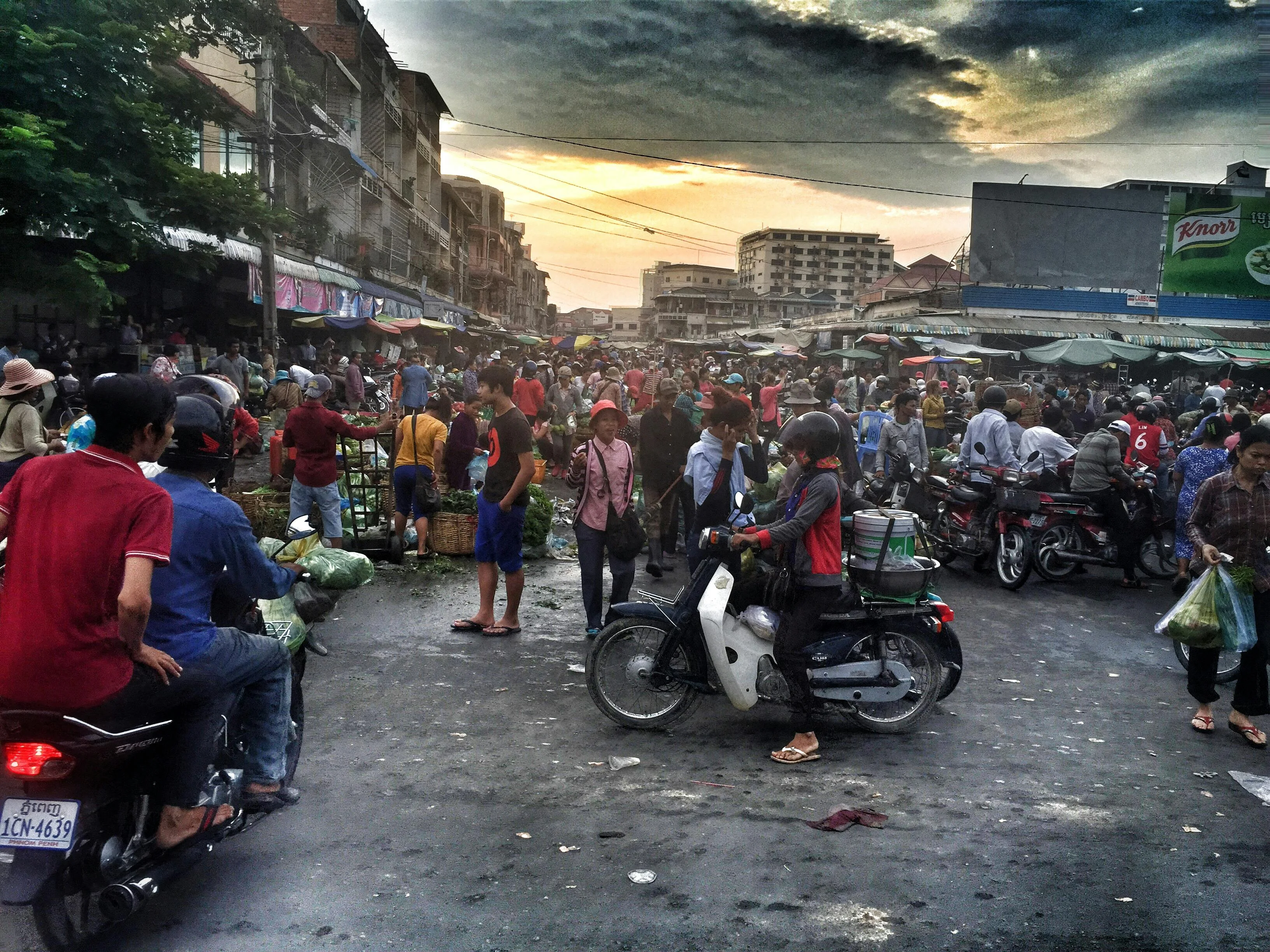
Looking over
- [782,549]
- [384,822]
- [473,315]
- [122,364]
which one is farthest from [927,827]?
[473,315]

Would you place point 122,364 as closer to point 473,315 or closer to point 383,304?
point 383,304

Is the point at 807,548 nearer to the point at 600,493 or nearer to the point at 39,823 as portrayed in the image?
the point at 600,493

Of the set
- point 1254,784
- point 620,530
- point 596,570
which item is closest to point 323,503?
point 596,570

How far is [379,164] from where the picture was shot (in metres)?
41.3

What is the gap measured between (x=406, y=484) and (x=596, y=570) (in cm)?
285

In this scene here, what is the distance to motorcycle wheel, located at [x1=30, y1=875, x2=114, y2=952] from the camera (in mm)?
2826

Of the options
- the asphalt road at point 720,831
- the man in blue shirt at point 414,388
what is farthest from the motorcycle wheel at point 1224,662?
the man in blue shirt at point 414,388

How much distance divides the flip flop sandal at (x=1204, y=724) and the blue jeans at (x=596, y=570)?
11.4 feet

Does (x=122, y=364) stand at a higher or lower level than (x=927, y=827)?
higher

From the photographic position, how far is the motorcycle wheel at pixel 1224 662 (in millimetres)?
6355

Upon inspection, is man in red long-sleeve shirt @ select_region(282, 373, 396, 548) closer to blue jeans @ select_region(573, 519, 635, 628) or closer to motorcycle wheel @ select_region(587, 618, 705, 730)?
blue jeans @ select_region(573, 519, 635, 628)

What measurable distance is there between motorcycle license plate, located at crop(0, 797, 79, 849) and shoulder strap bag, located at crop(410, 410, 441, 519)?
6201 millimetres

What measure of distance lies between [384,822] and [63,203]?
9.95 meters

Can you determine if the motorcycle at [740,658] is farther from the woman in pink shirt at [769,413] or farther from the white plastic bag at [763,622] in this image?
the woman in pink shirt at [769,413]
